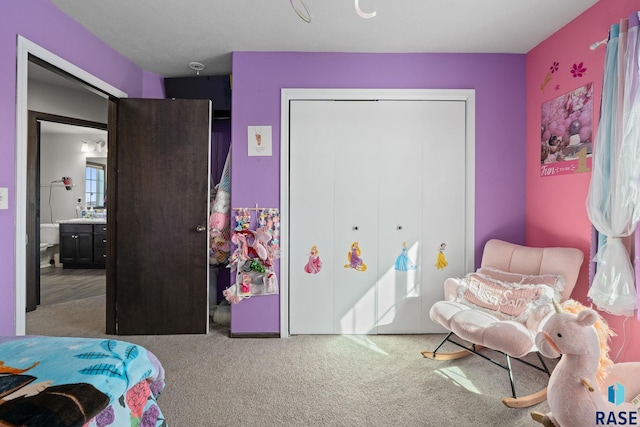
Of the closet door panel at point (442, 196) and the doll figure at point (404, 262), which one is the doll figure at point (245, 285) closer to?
the doll figure at point (404, 262)

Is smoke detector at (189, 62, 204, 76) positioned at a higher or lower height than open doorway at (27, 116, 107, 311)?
higher

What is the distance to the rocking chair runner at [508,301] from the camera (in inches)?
72.0

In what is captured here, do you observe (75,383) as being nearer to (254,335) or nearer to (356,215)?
(254,335)

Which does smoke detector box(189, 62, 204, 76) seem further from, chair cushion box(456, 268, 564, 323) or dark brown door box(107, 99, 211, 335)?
chair cushion box(456, 268, 564, 323)

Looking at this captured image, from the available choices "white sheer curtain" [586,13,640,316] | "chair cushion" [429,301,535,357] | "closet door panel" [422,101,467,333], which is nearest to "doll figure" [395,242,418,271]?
"closet door panel" [422,101,467,333]

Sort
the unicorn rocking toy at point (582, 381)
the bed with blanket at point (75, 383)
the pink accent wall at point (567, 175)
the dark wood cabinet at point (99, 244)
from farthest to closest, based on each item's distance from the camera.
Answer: the dark wood cabinet at point (99, 244) < the pink accent wall at point (567, 175) < the unicorn rocking toy at point (582, 381) < the bed with blanket at point (75, 383)

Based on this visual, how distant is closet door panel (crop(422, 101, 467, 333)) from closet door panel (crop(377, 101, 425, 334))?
65 millimetres

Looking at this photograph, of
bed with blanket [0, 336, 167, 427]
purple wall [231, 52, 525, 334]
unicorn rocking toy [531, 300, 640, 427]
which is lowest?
unicorn rocking toy [531, 300, 640, 427]

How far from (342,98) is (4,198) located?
2.43m

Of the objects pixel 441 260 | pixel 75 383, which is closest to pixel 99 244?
pixel 75 383

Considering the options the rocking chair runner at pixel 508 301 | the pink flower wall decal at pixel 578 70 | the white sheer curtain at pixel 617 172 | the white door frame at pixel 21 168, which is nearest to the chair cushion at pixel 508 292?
the rocking chair runner at pixel 508 301

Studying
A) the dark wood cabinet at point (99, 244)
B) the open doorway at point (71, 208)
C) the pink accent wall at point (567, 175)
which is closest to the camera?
the pink accent wall at point (567, 175)

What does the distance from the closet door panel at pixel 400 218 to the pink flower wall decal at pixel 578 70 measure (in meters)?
1.07

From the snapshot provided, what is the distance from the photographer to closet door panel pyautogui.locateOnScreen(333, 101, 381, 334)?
2740 millimetres
